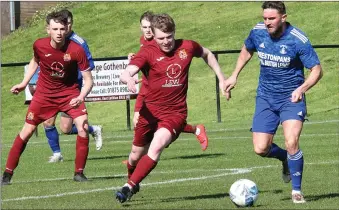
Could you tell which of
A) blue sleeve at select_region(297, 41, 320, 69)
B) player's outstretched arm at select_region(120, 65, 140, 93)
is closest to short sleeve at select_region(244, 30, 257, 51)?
blue sleeve at select_region(297, 41, 320, 69)

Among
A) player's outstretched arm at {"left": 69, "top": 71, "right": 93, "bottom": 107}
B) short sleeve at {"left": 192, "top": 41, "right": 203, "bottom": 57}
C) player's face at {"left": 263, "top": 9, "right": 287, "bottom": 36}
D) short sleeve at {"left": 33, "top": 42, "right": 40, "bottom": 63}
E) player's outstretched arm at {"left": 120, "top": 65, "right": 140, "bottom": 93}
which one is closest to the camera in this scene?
player's outstretched arm at {"left": 120, "top": 65, "right": 140, "bottom": 93}

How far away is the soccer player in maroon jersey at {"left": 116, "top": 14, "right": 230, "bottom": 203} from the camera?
440 inches

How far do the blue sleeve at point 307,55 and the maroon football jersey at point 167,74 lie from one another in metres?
1.13

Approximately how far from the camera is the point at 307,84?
11016 mm

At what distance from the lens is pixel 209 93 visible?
1177 inches

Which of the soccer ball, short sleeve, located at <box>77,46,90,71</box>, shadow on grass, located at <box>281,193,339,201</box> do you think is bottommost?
shadow on grass, located at <box>281,193,339,201</box>

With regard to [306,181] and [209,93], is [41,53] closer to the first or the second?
[306,181]

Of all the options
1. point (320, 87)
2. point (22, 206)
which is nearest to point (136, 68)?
point (22, 206)

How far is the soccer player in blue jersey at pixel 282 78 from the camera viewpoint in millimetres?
11211

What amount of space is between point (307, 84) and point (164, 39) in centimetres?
150

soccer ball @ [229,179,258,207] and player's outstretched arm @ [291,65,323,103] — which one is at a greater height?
player's outstretched arm @ [291,65,323,103]

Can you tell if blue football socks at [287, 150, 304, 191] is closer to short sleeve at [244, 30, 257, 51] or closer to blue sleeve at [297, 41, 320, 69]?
blue sleeve at [297, 41, 320, 69]

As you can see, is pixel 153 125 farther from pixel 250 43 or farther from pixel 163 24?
pixel 250 43

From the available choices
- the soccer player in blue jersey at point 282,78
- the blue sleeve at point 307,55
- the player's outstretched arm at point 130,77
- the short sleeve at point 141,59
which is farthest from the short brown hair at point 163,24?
the blue sleeve at point 307,55
